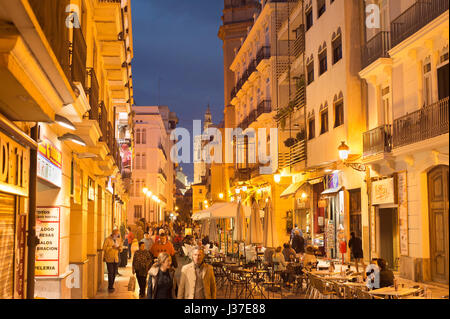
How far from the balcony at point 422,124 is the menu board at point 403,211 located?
131 cm

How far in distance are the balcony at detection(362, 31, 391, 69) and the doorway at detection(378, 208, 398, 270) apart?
5.64 m

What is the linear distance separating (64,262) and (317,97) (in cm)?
1769

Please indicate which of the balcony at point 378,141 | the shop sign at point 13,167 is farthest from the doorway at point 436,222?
the shop sign at point 13,167

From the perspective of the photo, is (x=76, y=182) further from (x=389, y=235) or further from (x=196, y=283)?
(x=389, y=235)

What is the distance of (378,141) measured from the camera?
20359 millimetres

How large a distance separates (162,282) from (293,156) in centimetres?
2405

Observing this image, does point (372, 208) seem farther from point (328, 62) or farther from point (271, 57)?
point (271, 57)

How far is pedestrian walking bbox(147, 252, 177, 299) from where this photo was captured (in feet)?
29.3

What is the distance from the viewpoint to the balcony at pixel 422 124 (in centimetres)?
1602

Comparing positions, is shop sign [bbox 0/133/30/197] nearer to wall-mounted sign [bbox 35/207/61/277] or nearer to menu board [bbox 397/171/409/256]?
wall-mounted sign [bbox 35/207/61/277]

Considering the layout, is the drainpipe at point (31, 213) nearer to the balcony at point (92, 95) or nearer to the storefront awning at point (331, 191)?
the balcony at point (92, 95)

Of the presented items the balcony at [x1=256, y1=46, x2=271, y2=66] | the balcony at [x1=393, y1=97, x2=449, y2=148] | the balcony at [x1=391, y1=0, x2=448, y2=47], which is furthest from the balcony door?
the balcony at [x1=256, y1=46, x2=271, y2=66]

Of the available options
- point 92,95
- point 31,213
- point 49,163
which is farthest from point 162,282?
point 92,95

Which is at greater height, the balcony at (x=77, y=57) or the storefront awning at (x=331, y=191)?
the balcony at (x=77, y=57)
